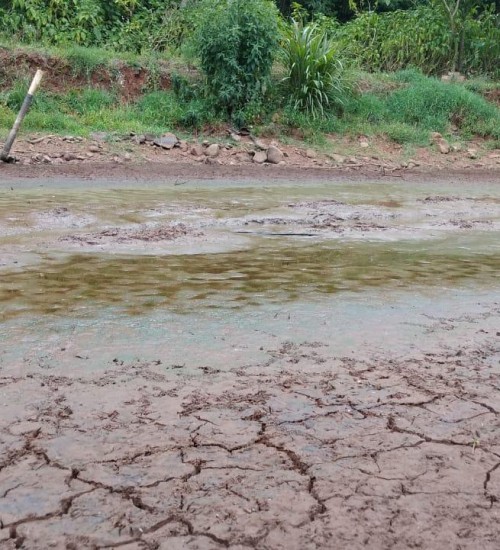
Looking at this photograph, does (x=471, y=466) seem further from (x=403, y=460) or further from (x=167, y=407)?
(x=167, y=407)

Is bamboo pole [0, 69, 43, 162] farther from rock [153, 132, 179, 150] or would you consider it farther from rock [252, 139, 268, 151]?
rock [252, 139, 268, 151]

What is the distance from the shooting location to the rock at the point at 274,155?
40.9 feet

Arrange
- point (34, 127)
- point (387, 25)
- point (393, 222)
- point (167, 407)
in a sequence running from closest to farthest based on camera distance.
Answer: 1. point (167, 407)
2. point (393, 222)
3. point (34, 127)
4. point (387, 25)

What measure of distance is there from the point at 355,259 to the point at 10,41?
11019 millimetres

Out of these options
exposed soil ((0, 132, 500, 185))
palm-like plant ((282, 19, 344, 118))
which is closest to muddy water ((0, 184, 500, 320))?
exposed soil ((0, 132, 500, 185))

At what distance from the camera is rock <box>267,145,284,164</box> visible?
40.9 feet

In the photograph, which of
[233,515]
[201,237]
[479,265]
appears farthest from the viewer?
[201,237]

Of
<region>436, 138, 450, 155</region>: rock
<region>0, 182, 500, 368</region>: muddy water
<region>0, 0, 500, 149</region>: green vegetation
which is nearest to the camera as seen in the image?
<region>0, 182, 500, 368</region>: muddy water

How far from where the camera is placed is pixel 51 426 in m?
2.75

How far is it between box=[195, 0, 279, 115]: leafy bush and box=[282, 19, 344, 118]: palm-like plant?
1.98ft

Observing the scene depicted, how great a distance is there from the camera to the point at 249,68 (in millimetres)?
13375

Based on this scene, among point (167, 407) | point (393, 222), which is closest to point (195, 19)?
point (393, 222)

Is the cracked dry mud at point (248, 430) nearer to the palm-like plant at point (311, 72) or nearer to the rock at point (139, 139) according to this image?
the rock at point (139, 139)

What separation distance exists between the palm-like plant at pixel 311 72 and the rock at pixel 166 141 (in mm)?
2683
